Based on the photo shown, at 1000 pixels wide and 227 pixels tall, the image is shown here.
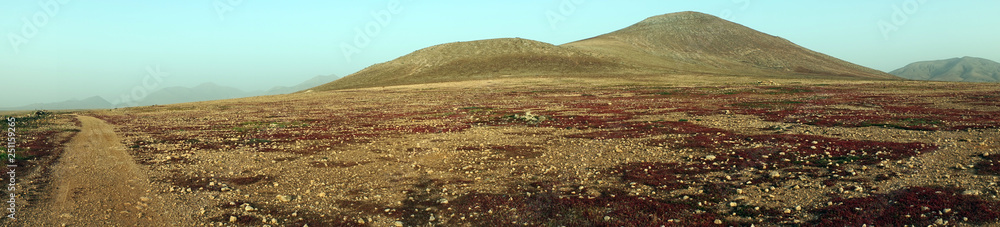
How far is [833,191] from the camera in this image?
433 inches

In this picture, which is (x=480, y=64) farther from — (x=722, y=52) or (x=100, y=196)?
(x=100, y=196)

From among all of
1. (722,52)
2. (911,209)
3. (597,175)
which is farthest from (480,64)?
(911,209)

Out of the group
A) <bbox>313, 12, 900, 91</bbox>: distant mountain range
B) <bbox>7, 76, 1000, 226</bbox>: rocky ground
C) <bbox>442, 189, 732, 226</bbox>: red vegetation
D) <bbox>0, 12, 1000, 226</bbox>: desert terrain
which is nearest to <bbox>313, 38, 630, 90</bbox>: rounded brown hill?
<bbox>313, 12, 900, 91</bbox>: distant mountain range

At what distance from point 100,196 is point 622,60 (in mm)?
135174

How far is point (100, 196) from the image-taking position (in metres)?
11.9

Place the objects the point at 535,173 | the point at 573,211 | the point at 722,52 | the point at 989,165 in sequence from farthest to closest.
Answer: the point at 722,52 → the point at 535,173 → the point at 989,165 → the point at 573,211

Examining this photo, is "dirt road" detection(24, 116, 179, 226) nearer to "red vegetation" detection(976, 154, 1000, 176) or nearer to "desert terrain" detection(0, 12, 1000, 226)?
"desert terrain" detection(0, 12, 1000, 226)

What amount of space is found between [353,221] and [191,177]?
7.47m

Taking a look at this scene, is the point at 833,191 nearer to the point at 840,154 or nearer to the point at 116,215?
the point at 840,154

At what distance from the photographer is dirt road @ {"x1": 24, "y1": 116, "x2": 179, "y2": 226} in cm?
1006

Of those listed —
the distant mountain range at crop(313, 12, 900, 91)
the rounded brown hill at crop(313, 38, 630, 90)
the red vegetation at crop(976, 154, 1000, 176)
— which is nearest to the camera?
the red vegetation at crop(976, 154, 1000, 176)

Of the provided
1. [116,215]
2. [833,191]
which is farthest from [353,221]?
[833,191]

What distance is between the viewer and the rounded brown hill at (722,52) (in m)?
144

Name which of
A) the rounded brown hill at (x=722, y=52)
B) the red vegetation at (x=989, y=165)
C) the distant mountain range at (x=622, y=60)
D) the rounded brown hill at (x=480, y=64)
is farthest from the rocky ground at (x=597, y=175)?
the rounded brown hill at (x=722, y=52)
